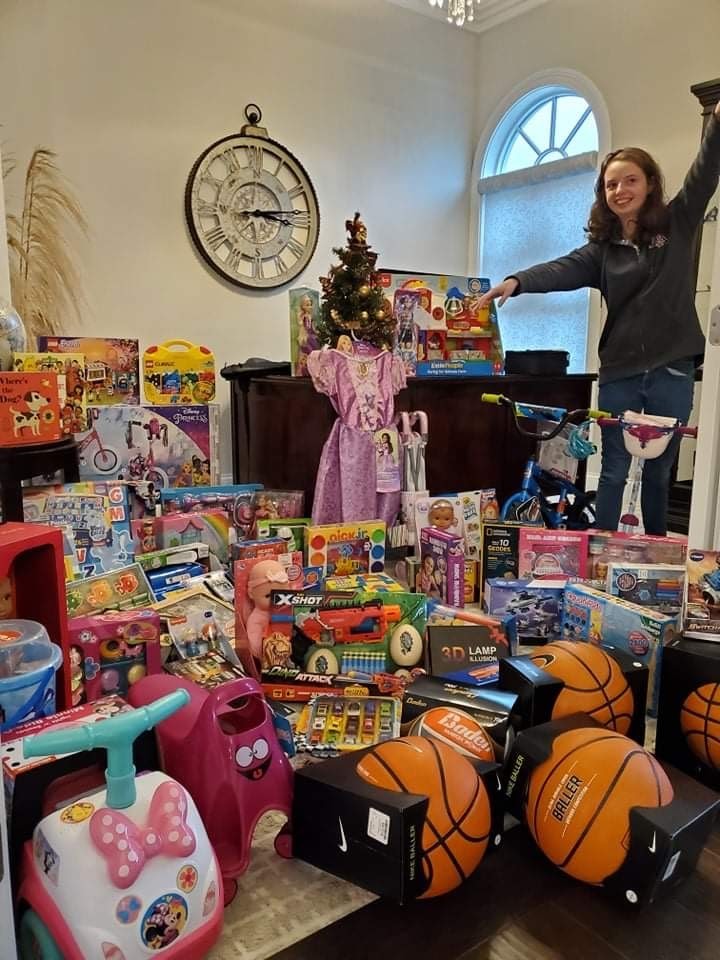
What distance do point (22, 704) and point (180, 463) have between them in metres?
2.05

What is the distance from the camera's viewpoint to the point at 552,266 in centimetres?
301

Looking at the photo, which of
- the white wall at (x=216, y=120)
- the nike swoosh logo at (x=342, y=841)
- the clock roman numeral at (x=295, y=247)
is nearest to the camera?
the nike swoosh logo at (x=342, y=841)

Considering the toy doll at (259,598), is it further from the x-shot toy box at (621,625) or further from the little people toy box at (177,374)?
the little people toy box at (177,374)

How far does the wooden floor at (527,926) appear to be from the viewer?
1.17 metres

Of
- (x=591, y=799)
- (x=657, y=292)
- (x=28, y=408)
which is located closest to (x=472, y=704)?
(x=591, y=799)

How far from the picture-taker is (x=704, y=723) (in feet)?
5.22

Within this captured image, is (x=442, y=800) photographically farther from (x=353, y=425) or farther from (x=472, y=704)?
(x=353, y=425)

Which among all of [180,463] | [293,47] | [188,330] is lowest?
[180,463]

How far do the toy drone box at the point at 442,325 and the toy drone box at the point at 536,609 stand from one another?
1417 millimetres

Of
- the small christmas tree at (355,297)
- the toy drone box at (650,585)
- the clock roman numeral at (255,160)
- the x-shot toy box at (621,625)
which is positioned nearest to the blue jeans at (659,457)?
the toy drone box at (650,585)

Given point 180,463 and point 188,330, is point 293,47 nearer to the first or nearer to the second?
point 188,330

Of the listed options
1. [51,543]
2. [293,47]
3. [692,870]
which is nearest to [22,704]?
[51,543]

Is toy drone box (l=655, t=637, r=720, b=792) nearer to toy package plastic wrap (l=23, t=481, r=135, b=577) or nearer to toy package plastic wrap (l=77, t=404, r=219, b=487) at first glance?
toy package plastic wrap (l=23, t=481, r=135, b=577)

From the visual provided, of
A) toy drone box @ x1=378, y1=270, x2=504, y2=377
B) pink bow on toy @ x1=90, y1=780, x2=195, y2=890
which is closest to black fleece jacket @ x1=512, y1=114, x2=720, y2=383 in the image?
toy drone box @ x1=378, y1=270, x2=504, y2=377
